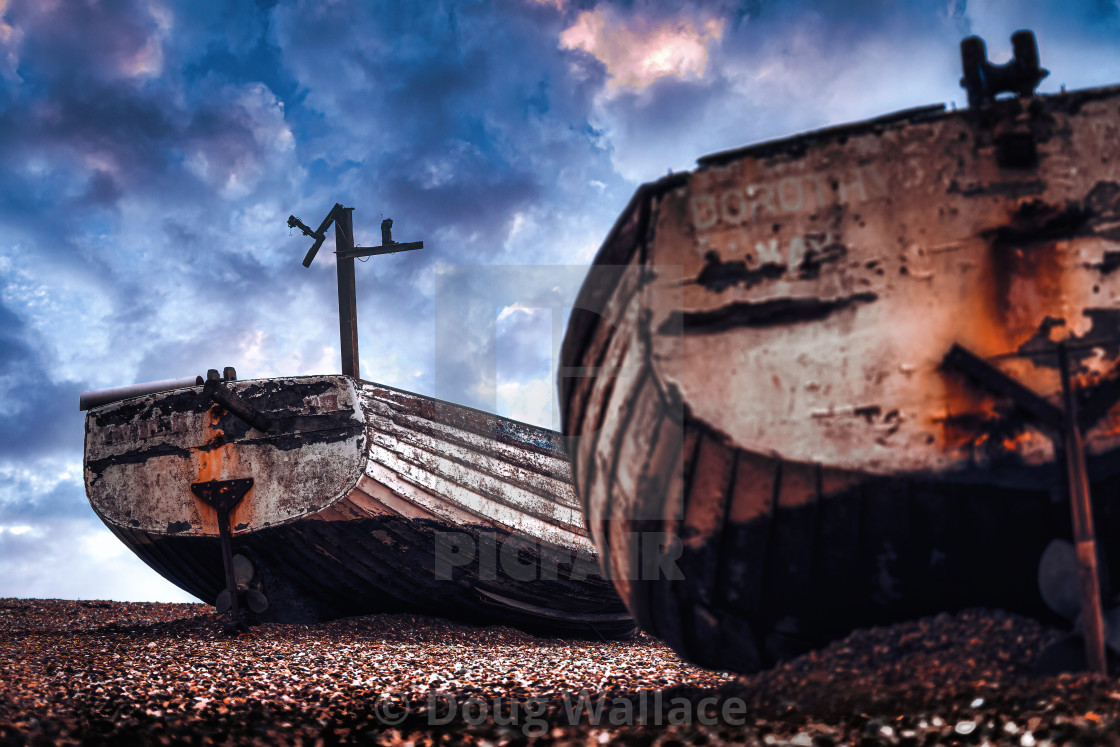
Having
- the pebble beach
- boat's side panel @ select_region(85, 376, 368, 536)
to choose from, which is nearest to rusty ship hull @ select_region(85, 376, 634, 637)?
boat's side panel @ select_region(85, 376, 368, 536)

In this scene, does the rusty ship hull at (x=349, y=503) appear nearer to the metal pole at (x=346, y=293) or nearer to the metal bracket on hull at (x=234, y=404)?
the metal bracket on hull at (x=234, y=404)

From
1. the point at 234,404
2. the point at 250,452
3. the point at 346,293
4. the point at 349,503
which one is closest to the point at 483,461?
the point at 349,503

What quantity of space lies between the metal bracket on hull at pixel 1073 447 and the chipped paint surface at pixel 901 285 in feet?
0.16

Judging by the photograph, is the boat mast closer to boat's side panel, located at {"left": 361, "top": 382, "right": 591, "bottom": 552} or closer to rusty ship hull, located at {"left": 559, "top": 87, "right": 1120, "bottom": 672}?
boat's side panel, located at {"left": 361, "top": 382, "right": 591, "bottom": 552}

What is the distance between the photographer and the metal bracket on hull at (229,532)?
623cm

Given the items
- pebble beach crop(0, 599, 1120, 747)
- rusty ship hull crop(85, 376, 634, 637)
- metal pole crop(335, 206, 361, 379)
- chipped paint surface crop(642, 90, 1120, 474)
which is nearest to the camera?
pebble beach crop(0, 599, 1120, 747)

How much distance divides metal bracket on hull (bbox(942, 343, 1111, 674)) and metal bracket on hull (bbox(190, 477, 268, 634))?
5.59 m

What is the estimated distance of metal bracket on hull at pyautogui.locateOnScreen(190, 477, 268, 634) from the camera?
6227 millimetres

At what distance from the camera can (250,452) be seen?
→ 6.40 meters

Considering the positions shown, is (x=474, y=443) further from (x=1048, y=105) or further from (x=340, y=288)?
(x=1048, y=105)

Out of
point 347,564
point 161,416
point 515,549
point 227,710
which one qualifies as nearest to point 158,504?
point 161,416

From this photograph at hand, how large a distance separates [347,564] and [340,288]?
3.79 meters

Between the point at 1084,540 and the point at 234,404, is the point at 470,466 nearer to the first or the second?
the point at 234,404

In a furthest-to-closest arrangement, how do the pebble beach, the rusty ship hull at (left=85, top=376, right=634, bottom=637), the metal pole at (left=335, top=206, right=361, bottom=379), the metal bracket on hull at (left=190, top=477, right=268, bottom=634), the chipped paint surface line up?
the metal pole at (left=335, top=206, right=361, bottom=379), the rusty ship hull at (left=85, top=376, right=634, bottom=637), the metal bracket on hull at (left=190, top=477, right=268, bottom=634), the chipped paint surface, the pebble beach
